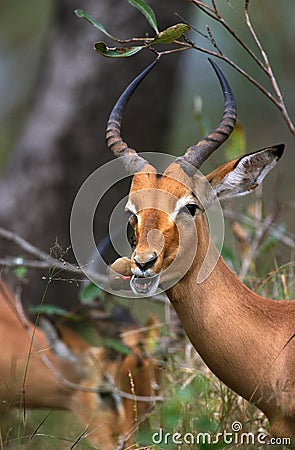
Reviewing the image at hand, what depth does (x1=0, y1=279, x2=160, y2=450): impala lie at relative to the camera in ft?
19.0

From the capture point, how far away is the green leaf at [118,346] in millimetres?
5949

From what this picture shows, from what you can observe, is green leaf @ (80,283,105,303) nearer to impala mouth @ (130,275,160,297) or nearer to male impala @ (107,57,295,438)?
male impala @ (107,57,295,438)

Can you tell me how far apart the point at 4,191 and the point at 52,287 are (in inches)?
47.9

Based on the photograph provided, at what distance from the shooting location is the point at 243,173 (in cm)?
409

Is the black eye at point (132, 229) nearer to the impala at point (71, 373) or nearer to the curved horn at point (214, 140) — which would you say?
the curved horn at point (214, 140)

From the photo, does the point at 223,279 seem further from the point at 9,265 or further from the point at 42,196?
the point at 42,196

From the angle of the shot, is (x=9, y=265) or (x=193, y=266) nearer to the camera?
(x=193, y=266)

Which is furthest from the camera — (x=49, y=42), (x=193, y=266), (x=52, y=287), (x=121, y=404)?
(x=49, y=42)

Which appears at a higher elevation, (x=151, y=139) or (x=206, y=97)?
(x=151, y=139)

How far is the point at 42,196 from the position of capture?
28.0 ft

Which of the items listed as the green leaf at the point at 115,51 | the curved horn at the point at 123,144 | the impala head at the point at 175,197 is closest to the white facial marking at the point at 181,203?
the impala head at the point at 175,197

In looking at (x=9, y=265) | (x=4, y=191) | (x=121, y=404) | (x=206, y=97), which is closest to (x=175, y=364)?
(x=121, y=404)

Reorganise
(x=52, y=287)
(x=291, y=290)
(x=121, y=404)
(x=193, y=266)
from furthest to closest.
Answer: (x=52, y=287) → (x=121, y=404) → (x=291, y=290) → (x=193, y=266)

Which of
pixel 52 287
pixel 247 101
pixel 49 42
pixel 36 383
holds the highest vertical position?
pixel 49 42
